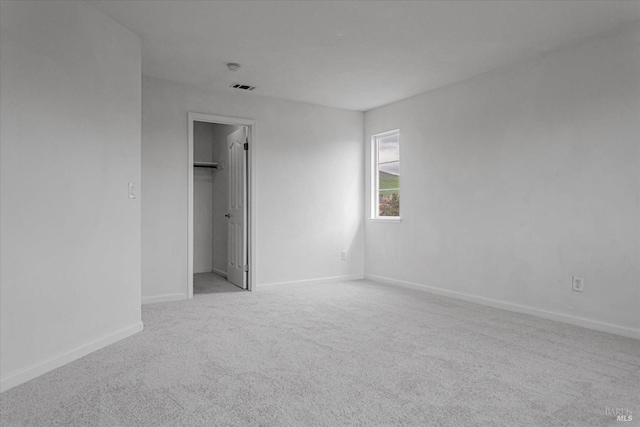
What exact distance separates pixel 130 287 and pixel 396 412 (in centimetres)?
230

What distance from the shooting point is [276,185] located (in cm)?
538

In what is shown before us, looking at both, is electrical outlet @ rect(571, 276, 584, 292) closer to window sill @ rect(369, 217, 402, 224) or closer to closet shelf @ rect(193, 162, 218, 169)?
window sill @ rect(369, 217, 402, 224)

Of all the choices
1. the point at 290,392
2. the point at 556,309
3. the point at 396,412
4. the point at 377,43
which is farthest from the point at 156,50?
the point at 556,309

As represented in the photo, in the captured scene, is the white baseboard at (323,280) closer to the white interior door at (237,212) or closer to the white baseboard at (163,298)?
the white interior door at (237,212)

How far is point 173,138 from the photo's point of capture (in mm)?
4672

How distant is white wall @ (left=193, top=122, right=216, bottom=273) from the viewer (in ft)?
22.3

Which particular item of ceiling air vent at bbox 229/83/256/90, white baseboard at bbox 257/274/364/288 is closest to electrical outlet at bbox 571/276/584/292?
white baseboard at bbox 257/274/364/288

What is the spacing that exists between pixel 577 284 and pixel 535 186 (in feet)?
3.07

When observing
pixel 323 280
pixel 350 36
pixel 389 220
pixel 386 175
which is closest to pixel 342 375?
pixel 350 36

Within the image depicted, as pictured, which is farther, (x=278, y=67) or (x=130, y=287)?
(x=278, y=67)

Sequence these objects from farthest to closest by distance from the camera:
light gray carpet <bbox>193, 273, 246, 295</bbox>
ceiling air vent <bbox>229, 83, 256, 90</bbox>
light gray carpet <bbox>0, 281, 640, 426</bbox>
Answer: light gray carpet <bbox>193, 273, 246, 295</bbox> < ceiling air vent <bbox>229, 83, 256, 90</bbox> < light gray carpet <bbox>0, 281, 640, 426</bbox>

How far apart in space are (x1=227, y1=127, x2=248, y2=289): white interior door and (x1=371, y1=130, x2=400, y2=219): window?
1.83 meters

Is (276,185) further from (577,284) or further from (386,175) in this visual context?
(577,284)

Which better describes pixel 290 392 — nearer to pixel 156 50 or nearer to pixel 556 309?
pixel 556 309
